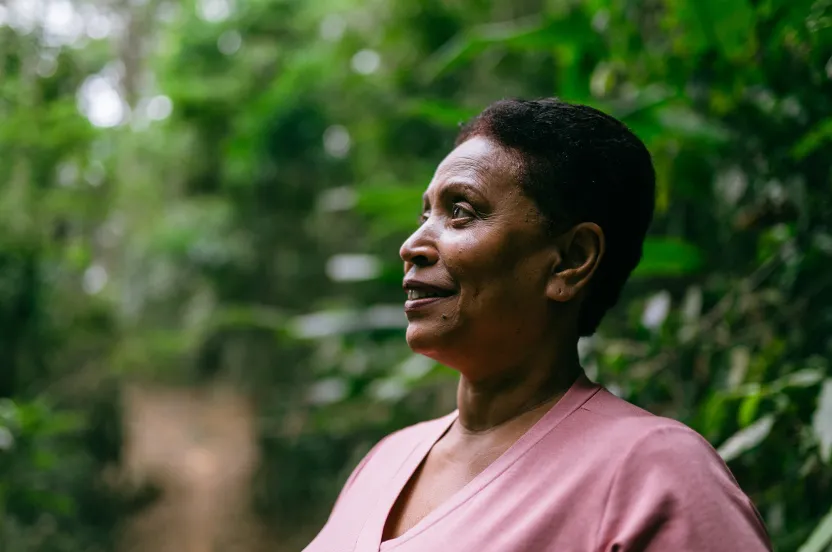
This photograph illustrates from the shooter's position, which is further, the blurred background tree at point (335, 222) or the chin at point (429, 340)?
the blurred background tree at point (335, 222)

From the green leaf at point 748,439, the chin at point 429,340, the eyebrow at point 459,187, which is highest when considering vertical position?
the eyebrow at point 459,187

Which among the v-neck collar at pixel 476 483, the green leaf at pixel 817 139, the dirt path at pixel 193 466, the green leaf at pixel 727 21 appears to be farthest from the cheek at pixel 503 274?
the dirt path at pixel 193 466

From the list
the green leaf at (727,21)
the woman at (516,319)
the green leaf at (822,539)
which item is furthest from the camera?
the green leaf at (727,21)

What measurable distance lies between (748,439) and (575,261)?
0.68 meters

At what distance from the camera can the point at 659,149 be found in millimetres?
2160

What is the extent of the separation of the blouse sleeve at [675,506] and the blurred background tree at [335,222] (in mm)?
570

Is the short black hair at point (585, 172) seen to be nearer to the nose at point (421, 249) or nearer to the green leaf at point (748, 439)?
the nose at point (421, 249)

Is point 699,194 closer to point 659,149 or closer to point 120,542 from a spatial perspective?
point 659,149

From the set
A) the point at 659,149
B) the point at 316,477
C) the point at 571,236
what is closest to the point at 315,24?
the point at 316,477

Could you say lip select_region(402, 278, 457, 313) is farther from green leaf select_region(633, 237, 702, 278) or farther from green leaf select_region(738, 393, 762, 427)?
green leaf select_region(633, 237, 702, 278)

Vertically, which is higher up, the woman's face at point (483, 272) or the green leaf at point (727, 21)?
the green leaf at point (727, 21)

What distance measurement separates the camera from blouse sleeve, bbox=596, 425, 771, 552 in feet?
2.49

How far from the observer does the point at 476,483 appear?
0.94 meters

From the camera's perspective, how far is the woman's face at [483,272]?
101 cm
